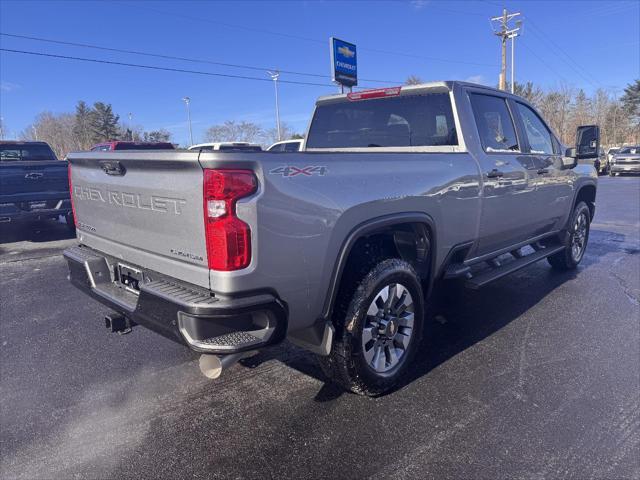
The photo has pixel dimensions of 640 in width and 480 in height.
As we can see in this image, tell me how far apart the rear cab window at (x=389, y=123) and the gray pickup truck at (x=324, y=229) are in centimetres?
1

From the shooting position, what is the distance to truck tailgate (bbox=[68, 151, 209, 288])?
7.49 feet

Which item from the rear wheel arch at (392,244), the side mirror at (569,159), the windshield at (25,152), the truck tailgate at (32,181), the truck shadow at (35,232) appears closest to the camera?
the rear wheel arch at (392,244)

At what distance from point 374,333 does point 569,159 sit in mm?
3803

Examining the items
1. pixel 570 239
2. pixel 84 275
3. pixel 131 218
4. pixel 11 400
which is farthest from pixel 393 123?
pixel 11 400

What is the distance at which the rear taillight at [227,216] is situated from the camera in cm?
215

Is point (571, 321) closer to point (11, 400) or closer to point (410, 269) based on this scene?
point (410, 269)

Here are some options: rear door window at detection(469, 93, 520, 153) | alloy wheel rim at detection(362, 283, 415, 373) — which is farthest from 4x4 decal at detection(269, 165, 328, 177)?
rear door window at detection(469, 93, 520, 153)

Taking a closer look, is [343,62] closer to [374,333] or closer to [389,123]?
[389,123]

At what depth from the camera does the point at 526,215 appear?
4.59 metres

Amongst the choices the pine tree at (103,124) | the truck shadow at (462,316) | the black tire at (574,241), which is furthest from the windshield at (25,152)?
the pine tree at (103,124)

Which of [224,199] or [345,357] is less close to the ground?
[224,199]

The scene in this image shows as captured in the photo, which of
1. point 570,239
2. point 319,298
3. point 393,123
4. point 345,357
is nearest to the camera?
point 319,298

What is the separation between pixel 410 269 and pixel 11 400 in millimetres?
2863

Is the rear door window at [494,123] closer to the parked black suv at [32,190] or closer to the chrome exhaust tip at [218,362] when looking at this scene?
the chrome exhaust tip at [218,362]
